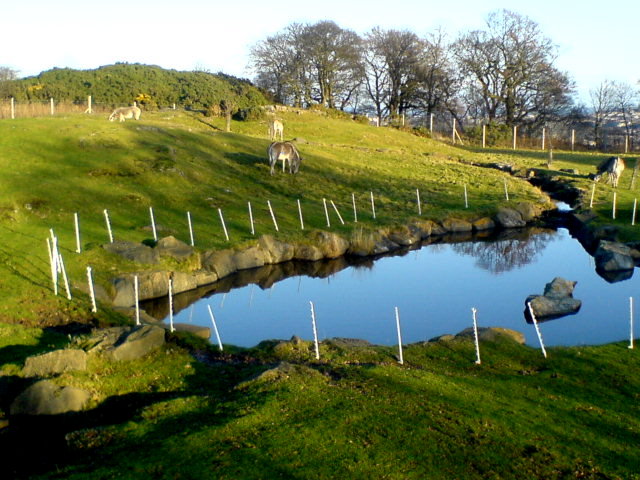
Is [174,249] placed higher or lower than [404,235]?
higher

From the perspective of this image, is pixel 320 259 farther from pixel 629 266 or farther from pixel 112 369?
pixel 112 369

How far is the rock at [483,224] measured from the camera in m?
41.0

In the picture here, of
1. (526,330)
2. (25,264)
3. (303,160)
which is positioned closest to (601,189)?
(303,160)

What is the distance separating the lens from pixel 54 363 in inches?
606

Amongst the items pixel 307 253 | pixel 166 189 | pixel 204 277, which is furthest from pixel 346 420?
pixel 166 189

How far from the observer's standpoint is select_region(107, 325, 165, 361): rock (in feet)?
52.9

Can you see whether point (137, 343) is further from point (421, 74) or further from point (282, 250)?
point (421, 74)

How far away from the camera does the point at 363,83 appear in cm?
9181

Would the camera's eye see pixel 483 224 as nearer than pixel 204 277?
No

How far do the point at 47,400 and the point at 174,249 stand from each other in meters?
14.4

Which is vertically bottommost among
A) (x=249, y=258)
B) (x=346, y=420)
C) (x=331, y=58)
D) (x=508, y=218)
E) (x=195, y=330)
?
(x=195, y=330)

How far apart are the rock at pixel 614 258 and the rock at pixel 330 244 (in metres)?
12.4

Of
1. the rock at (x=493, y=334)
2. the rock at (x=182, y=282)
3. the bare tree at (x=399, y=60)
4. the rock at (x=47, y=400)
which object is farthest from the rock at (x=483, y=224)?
the bare tree at (x=399, y=60)

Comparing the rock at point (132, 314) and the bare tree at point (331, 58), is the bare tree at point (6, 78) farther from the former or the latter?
the rock at point (132, 314)
